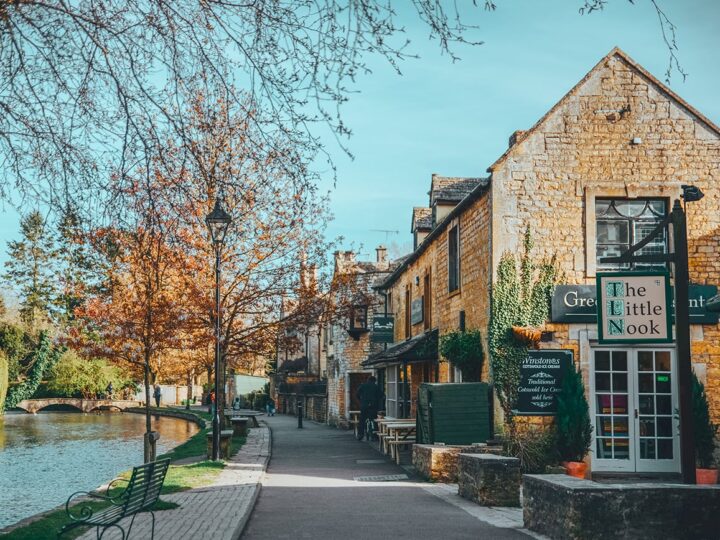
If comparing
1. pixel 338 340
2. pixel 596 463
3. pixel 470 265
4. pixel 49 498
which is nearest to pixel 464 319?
pixel 470 265

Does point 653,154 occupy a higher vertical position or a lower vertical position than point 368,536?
higher

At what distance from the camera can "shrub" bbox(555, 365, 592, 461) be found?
15352 mm

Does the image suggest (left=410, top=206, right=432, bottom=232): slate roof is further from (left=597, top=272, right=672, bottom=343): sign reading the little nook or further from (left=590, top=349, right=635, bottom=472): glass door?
(left=597, top=272, right=672, bottom=343): sign reading the little nook

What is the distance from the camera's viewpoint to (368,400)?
26.0 meters

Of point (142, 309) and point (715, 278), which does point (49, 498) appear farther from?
point (715, 278)

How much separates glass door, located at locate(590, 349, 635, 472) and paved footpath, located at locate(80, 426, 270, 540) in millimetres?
6412

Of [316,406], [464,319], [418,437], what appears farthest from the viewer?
[316,406]

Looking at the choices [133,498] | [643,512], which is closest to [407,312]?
[643,512]

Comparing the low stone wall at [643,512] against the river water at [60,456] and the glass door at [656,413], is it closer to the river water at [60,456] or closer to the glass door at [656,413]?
the glass door at [656,413]

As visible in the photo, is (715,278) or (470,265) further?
(470,265)

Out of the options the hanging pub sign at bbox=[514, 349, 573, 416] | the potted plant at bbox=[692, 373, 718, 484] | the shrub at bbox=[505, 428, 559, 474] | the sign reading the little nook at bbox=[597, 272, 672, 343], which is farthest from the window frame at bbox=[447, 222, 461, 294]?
the sign reading the little nook at bbox=[597, 272, 672, 343]

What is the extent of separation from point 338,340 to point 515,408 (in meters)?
23.4

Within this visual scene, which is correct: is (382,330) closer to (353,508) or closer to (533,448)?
(533,448)

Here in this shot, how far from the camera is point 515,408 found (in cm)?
1571
